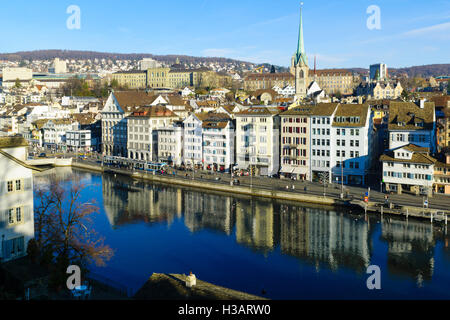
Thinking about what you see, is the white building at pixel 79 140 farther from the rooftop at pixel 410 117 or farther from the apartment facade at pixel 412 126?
the apartment facade at pixel 412 126

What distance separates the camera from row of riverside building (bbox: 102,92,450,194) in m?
50.2

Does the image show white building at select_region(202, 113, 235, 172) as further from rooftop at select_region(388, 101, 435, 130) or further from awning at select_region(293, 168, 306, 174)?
rooftop at select_region(388, 101, 435, 130)

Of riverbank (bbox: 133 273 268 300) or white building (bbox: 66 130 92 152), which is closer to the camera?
riverbank (bbox: 133 273 268 300)

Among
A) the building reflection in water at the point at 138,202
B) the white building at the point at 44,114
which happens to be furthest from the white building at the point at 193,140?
the white building at the point at 44,114

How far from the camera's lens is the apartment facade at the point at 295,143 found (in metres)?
59.4

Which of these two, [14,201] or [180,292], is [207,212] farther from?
[180,292]

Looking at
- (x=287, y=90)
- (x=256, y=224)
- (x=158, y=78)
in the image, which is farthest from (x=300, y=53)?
(x=256, y=224)

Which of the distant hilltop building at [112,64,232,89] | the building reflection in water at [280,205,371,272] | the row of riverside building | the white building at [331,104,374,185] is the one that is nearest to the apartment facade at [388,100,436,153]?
the row of riverside building

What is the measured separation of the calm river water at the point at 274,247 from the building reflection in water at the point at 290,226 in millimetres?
83

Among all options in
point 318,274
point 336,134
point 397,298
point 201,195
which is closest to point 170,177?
point 201,195

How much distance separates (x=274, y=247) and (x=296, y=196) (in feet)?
48.0
